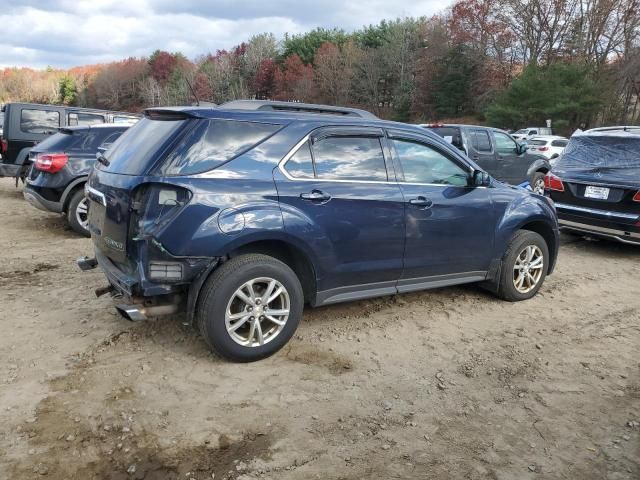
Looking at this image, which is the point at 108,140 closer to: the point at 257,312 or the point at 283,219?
the point at 283,219

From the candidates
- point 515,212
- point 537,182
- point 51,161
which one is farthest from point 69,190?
point 537,182

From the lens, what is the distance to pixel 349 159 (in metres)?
4.18

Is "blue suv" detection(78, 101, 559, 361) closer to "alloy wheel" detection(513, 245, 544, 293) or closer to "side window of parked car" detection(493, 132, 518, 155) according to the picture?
"alloy wheel" detection(513, 245, 544, 293)

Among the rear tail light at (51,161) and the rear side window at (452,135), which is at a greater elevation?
the rear side window at (452,135)

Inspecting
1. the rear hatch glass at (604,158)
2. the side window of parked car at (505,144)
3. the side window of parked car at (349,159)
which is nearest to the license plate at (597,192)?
the rear hatch glass at (604,158)

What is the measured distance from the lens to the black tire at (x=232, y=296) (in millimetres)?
3531

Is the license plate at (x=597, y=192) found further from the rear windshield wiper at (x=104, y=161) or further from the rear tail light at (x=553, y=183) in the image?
the rear windshield wiper at (x=104, y=161)

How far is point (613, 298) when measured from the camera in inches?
218

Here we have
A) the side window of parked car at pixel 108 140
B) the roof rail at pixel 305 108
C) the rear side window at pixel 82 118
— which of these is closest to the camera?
the roof rail at pixel 305 108

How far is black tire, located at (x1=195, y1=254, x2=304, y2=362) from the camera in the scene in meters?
3.53

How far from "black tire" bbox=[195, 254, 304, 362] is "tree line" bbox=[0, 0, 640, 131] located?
2280 centimetres

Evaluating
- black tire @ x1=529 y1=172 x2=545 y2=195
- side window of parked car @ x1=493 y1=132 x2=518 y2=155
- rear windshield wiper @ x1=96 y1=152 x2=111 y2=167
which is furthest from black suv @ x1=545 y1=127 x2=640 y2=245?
rear windshield wiper @ x1=96 y1=152 x2=111 y2=167

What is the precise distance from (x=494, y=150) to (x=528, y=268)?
6.50 metres

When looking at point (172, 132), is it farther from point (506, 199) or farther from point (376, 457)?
point (506, 199)
